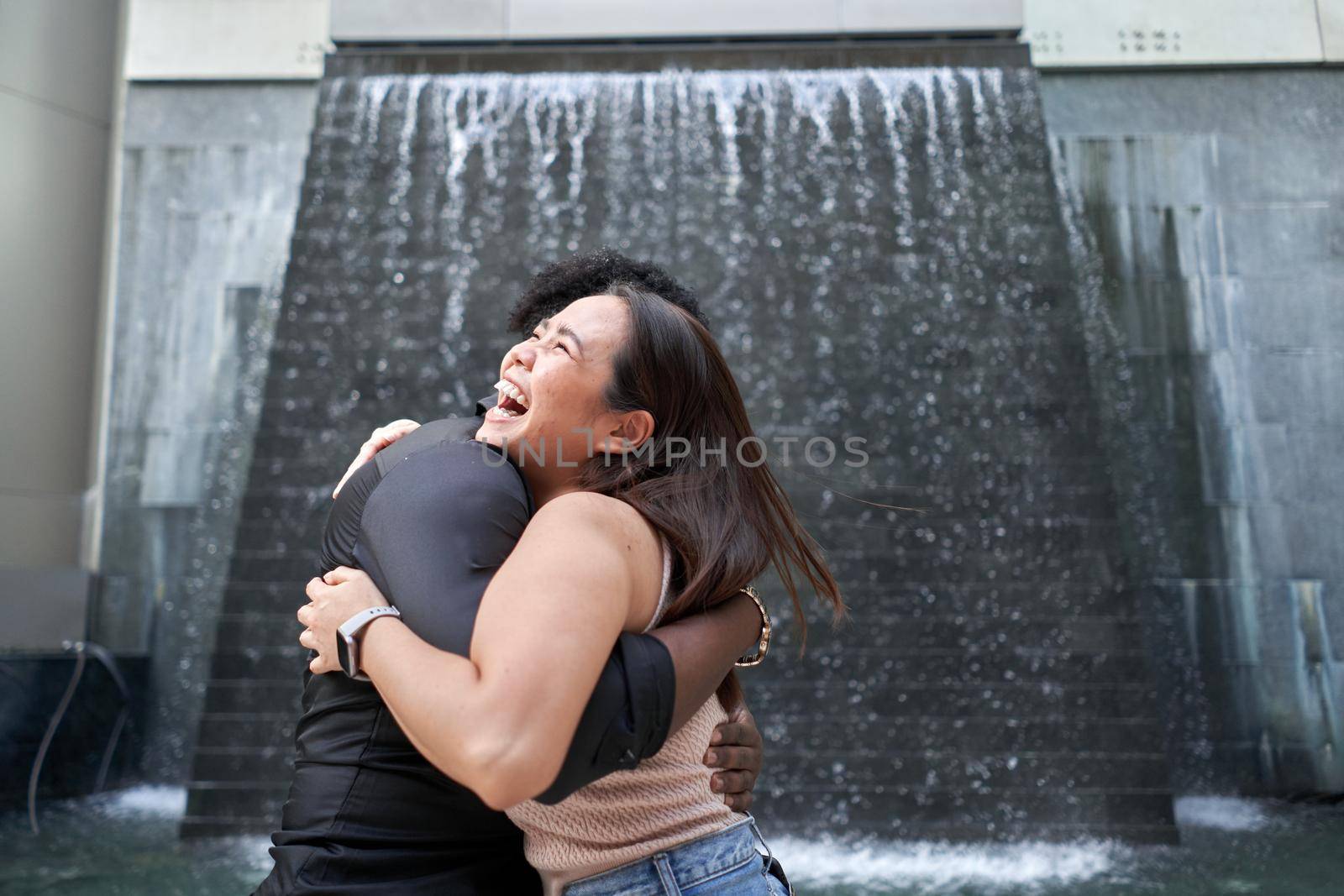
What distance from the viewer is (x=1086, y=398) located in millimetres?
4848

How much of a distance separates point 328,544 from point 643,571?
1.58 ft

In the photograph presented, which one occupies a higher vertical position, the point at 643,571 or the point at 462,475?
the point at 462,475

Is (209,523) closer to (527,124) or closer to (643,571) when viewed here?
(527,124)

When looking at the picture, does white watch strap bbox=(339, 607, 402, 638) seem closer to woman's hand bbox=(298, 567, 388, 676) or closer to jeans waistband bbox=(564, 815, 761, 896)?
woman's hand bbox=(298, 567, 388, 676)

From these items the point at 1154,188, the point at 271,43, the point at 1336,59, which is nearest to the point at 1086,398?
the point at 1154,188

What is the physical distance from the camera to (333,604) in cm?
109

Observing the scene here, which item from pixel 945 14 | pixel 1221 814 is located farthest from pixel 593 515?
pixel 945 14

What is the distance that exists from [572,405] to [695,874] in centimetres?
59

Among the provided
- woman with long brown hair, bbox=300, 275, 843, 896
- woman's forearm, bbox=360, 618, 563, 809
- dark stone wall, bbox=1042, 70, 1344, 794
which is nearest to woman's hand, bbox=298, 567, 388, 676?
woman with long brown hair, bbox=300, 275, 843, 896

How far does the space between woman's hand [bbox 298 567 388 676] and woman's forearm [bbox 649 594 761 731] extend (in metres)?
0.32

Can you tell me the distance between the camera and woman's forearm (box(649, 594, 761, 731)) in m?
1.11

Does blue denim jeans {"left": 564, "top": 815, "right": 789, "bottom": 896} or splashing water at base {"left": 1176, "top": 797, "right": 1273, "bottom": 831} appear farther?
splashing water at base {"left": 1176, "top": 797, "right": 1273, "bottom": 831}

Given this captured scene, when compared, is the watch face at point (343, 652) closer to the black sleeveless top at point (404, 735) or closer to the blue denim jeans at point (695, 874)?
the black sleeveless top at point (404, 735)

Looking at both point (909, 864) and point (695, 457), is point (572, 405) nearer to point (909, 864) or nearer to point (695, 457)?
point (695, 457)
